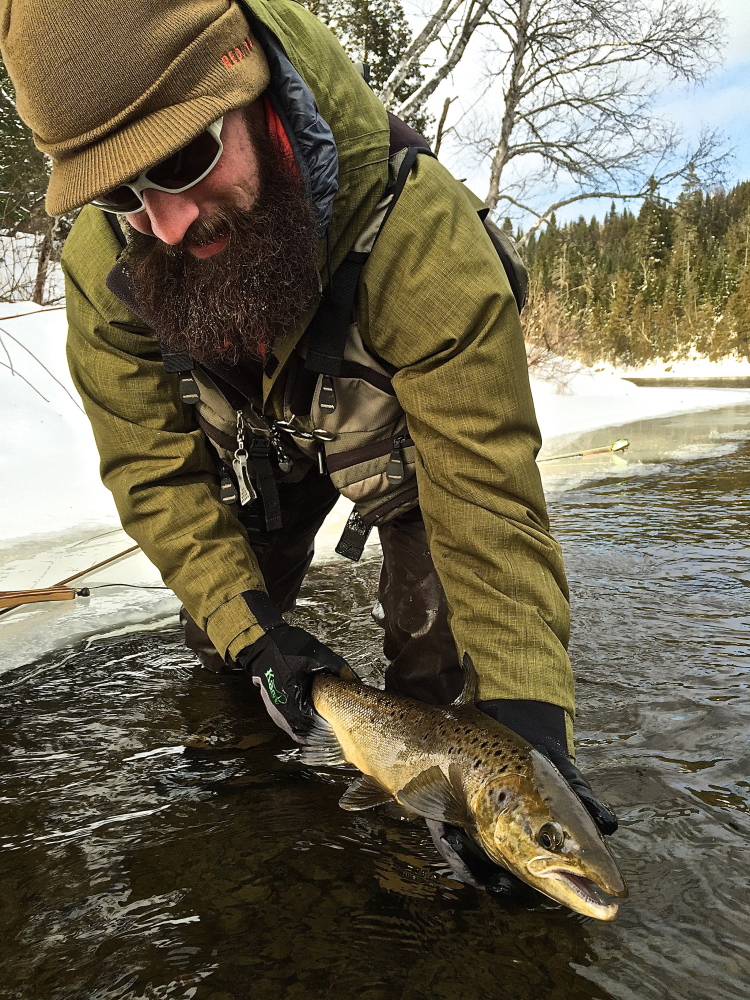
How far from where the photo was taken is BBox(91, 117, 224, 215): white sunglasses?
219 cm

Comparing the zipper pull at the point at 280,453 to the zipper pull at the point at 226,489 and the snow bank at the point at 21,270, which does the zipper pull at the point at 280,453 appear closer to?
the zipper pull at the point at 226,489

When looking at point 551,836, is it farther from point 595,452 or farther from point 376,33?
point 376,33

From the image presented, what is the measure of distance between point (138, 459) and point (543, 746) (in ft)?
5.73

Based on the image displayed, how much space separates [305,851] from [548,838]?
0.81m

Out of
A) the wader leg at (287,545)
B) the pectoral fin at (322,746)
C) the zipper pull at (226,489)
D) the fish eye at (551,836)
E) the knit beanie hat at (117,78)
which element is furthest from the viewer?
the wader leg at (287,545)

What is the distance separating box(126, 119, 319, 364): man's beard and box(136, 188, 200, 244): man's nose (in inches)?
1.5

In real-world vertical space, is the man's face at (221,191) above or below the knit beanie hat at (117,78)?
below

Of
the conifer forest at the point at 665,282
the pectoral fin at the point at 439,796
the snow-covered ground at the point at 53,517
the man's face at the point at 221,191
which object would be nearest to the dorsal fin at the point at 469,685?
the pectoral fin at the point at 439,796

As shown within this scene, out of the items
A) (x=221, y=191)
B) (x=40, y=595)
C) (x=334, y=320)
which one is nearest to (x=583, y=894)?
(x=334, y=320)

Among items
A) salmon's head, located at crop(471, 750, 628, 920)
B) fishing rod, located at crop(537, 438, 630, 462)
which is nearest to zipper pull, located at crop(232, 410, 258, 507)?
salmon's head, located at crop(471, 750, 628, 920)

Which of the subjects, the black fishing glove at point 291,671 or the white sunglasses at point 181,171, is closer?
the white sunglasses at point 181,171

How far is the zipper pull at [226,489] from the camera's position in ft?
10.0

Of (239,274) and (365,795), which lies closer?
(365,795)

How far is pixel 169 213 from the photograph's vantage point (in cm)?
230
